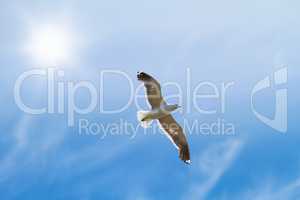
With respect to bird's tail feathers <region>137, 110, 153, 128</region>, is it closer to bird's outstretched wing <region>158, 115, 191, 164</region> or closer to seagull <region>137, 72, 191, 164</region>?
seagull <region>137, 72, 191, 164</region>

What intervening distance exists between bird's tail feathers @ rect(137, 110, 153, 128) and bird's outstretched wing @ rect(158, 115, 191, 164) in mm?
450

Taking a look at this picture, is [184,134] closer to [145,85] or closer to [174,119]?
[174,119]

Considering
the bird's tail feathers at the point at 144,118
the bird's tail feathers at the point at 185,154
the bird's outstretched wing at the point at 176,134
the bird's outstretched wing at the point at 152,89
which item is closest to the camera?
the bird's outstretched wing at the point at 152,89

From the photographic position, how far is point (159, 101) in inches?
563

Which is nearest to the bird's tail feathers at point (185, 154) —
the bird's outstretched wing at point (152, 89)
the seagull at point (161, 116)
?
the seagull at point (161, 116)

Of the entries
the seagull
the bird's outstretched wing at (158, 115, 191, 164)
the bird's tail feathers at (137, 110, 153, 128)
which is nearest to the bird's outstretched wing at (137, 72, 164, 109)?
the seagull

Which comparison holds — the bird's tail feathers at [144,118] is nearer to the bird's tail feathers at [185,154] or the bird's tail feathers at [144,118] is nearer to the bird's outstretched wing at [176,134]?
the bird's outstretched wing at [176,134]

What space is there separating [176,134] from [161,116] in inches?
25.2

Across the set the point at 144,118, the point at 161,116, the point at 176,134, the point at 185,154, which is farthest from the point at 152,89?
the point at 185,154

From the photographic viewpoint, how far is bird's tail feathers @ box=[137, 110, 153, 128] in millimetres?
14336

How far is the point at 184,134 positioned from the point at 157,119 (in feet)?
2.24

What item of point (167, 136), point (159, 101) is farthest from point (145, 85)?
point (167, 136)

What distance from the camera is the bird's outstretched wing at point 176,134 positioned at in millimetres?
14844

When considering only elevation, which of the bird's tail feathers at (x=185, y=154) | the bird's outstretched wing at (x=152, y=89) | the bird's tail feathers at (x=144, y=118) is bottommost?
the bird's tail feathers at (x=185, y=154)
